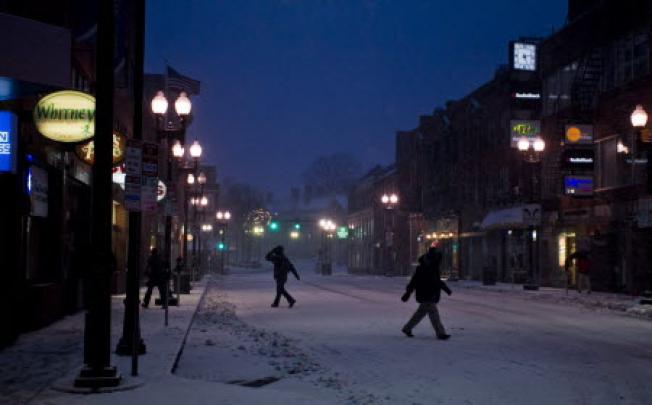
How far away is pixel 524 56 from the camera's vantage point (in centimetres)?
4662

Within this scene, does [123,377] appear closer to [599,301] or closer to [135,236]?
[135,236]

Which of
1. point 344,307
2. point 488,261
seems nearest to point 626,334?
point 344,307

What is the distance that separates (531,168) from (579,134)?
4495 millimetres

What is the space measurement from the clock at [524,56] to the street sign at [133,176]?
126ft

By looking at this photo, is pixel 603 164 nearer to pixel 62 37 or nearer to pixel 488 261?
pixel 488 261

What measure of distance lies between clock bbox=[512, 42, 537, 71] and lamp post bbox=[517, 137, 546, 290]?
16.6ft

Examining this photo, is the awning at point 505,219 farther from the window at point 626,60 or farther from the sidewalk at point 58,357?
the sidewalk at point 58,357

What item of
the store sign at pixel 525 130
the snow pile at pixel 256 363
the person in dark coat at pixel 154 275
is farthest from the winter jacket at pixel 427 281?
the store sign at pixel 525 130

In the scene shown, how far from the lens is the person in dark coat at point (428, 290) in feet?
51.9

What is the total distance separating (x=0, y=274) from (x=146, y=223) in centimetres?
2416

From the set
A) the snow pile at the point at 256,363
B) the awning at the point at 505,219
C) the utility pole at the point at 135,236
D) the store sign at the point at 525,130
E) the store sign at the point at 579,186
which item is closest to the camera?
the snow pile at the point at 256,363

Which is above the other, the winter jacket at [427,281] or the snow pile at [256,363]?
the winter jacket at [427,281]

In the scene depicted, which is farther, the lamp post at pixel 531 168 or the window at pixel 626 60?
the lamp post at pixel 531 168

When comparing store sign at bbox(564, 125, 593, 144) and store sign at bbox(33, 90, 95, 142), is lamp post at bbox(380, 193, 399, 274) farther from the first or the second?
store sign at bbox(33, 90, 95, 142)
